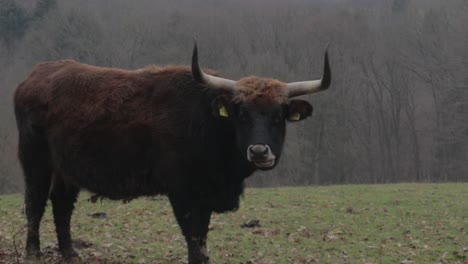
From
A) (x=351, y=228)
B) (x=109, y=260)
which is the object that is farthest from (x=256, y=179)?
(x=109, y=260)

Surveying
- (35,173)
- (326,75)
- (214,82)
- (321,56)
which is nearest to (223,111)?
(214,82)

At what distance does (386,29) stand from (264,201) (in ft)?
143

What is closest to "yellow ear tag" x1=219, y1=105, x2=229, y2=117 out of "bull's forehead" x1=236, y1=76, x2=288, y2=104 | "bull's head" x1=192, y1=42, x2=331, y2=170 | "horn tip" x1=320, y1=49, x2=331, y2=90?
"bull's head" x1=192, y1=42, x2=331, y2=170

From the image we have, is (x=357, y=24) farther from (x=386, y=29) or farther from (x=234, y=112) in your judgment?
(x=234, y=112)

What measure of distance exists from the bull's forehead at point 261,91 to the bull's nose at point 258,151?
2.56ft

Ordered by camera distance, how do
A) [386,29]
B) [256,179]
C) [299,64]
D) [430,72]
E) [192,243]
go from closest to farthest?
[192,243] < [256,179] < [299,64] < [430,72] < [386,29]

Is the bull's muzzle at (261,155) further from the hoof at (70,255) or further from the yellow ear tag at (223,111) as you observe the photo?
the hoof at (70,255)

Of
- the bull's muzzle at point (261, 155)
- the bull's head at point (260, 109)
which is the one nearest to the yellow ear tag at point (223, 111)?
the bull's head at point (260, 109)

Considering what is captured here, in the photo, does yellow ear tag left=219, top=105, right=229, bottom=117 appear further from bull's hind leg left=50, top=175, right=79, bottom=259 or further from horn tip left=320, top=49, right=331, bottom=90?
bull's hind leg left=50, top=175, right=79, bottom=259

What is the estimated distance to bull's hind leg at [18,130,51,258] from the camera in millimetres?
9523

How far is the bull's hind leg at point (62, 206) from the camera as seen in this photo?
970 cm

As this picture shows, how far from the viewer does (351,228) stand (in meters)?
14.6

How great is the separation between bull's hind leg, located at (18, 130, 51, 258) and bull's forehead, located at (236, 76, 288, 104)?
3242 millimetres

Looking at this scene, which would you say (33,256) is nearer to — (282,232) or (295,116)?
(295,116)
